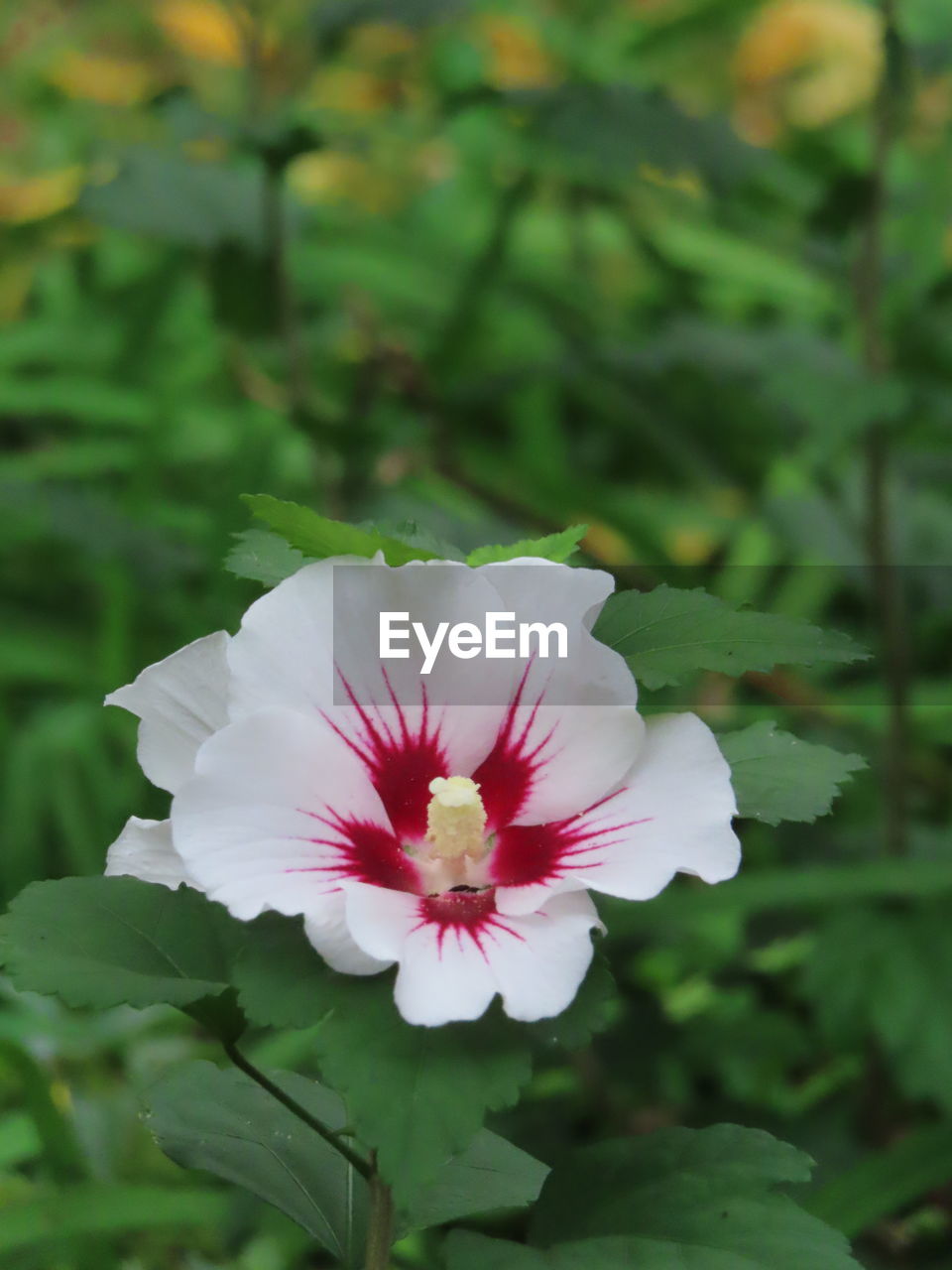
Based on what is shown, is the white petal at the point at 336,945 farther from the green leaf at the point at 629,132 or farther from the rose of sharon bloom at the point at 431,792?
the green leaf at the point at 629,132

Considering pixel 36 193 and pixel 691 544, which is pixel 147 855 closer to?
→ pixel 691 544

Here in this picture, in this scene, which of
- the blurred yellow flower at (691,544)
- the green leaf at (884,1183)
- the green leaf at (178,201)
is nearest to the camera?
the green leaf at (884,1183)

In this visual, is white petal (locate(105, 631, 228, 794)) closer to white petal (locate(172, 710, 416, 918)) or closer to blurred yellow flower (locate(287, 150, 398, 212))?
white petal (locate(172, 710, 416, 918))

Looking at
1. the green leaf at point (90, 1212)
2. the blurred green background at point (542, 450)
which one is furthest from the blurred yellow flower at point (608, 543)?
the green leaf at point (90, 1212)

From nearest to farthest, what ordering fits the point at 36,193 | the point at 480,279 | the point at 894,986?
the point at 894,986 < the point at 480,279 < the point at 36,193

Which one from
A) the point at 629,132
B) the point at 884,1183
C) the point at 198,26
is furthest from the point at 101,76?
the point at 884,1183

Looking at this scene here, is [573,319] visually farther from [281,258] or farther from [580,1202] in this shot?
[580,1202]
